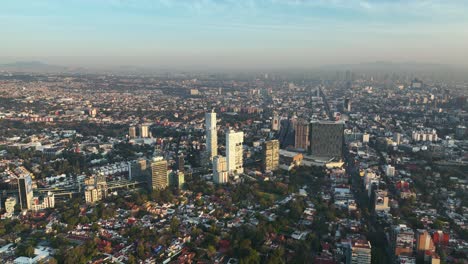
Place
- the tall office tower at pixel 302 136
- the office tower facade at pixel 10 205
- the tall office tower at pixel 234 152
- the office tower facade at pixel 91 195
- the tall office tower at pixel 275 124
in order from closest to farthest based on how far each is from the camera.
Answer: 1. the office tower facade at pixel 10 205
2. the office tower facade at pixel 91 195
3. the tall office tower at pixel 234 152
4. the tall office tower at pixel 302 136
5. the tall office tower at pixel 275 124

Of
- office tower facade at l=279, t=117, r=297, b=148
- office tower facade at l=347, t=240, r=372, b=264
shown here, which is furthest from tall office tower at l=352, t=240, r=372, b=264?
office tower facade at l=279, t=117, r=297, b=148

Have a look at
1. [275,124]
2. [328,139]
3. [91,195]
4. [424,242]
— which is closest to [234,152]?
[328,139]

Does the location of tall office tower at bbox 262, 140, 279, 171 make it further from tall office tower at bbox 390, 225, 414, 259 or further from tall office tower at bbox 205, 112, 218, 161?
tall office tower at bbox 390, 225, 414, 259

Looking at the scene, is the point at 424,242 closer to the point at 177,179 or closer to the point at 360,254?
the point at 360,254

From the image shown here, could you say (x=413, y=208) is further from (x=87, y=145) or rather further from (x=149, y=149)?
(x=87, y=145)

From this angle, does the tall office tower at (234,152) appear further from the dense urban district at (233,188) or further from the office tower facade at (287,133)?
the office tower facade at (287,133)

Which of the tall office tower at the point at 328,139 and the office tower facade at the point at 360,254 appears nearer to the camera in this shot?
the office tower facade at the point at 360,254

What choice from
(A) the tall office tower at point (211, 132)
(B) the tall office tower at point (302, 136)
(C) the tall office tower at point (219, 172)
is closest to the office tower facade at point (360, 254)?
(C) the tall office tower at point (219, 172)

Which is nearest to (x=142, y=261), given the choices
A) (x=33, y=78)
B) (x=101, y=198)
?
(x=101, y=198)
